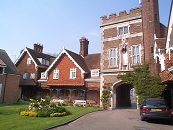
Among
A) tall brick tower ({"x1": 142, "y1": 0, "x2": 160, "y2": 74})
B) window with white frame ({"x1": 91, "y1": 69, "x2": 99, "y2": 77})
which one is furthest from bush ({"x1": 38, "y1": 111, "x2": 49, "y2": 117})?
window with white frame ({"x1": 91, "y1": 69, "x2": 99, "y2": 77})

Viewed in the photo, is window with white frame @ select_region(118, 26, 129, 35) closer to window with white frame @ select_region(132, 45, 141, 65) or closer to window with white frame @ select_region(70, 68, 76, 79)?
window with white frame @ select_region(132, 45, 141, 65)

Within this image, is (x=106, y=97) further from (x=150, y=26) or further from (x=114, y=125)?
(x=114, y=125)

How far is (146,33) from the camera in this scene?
22.6 metres

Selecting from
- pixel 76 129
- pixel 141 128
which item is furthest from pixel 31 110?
pixel 141 128

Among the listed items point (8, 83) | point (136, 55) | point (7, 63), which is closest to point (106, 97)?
point (136, 55)

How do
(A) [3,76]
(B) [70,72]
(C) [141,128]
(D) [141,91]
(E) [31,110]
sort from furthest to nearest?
(B) [70,72], (A) [3,76], (D) [141,91], (E) [31,110], (C) [141,128]

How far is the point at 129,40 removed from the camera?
2378 cm

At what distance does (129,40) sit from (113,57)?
10.0 ft

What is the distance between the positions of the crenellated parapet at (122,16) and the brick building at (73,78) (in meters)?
7.60

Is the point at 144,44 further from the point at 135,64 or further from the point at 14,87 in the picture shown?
the point at 14,87

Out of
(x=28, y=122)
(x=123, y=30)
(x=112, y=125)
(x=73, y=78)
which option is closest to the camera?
(x=28, y=122)

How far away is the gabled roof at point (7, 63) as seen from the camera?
28.9 meters

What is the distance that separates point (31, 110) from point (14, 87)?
1591cm

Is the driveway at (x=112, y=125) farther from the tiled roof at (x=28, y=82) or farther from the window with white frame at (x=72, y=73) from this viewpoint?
the tiled roof at (x=28, y=82)
